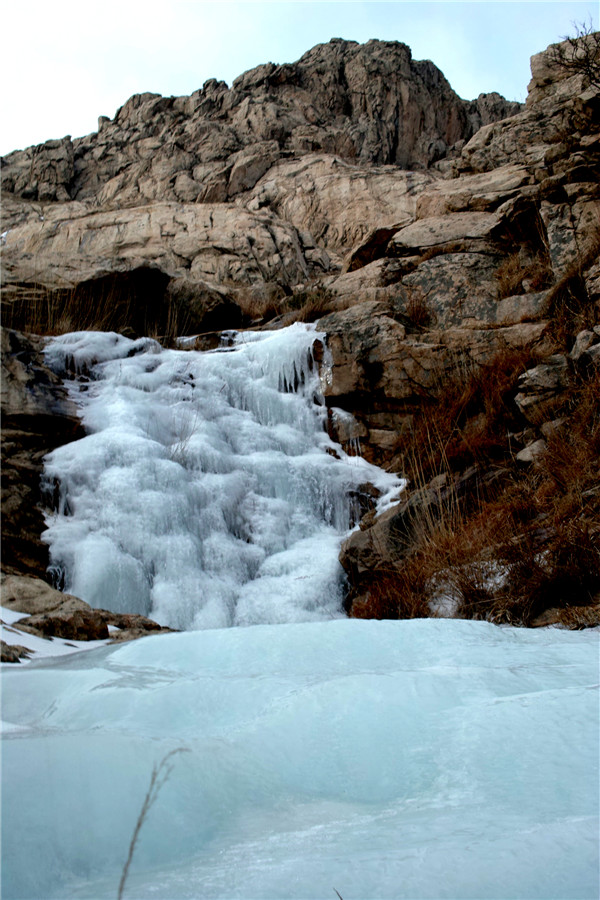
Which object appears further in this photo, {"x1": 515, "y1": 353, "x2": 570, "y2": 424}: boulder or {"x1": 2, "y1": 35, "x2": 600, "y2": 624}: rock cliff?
{"x1": 515, "y1": 353, "x2": 570, "y2": 424}: boulder

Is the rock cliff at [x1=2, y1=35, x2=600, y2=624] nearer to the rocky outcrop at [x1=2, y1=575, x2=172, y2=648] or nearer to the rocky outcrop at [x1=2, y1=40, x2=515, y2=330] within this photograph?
the rocky outcrop at [x1=2, y1=40, x2=515, y2=330]

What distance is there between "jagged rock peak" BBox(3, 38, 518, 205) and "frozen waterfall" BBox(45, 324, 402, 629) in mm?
10555

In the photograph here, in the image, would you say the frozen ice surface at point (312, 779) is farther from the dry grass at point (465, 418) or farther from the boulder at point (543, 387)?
the dry grass at point (465, 418)

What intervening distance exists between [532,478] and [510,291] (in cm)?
340

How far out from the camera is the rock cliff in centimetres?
449

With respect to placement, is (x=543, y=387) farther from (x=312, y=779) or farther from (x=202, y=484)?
(x=312, y=779)

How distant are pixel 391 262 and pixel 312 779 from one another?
25.4 ft

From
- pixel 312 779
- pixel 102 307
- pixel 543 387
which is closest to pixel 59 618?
pixel 312 779

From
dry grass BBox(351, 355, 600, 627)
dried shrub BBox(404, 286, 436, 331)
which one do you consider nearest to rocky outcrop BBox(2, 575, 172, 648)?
dry grass BBox(351, 355, 600, 627)

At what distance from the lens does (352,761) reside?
1.32 m

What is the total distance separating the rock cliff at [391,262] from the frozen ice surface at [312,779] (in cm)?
157

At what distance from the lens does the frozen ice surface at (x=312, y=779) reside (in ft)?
2.96

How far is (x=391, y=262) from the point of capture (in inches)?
331

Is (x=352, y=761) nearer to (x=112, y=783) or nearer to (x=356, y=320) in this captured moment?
(x=112, y=783)
